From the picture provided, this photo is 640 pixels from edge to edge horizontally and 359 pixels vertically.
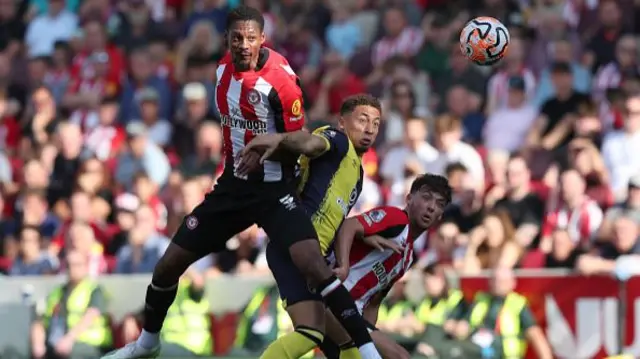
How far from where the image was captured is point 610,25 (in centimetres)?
1808

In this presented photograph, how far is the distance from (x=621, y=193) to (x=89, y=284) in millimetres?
5387

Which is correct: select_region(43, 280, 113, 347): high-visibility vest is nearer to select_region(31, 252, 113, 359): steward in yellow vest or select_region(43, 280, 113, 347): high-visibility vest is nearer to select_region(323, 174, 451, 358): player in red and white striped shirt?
select_region(31, 252, 113, 359): steward in yellow vest

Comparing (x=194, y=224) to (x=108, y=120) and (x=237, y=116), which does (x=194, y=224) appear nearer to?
(x=237, y=116)

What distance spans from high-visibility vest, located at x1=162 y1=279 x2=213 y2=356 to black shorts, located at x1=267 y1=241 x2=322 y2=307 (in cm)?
575

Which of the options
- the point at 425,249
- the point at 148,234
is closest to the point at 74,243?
the point at 148,234

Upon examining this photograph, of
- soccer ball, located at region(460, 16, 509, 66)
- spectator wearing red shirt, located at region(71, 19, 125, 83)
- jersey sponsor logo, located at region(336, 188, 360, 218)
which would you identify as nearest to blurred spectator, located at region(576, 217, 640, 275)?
soccer ball, located at region(460, 16, 509, 66)

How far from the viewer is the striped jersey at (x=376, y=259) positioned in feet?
36.4

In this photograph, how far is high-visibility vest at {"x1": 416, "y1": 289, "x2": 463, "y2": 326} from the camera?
51.6 feet

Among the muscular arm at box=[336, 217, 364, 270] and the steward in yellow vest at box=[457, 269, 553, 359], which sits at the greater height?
the muscular arm at box=[336, 217, 364, 270]

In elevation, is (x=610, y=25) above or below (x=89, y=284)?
above

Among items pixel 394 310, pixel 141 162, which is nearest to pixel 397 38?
pixel 141 162

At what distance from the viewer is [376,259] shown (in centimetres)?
1117

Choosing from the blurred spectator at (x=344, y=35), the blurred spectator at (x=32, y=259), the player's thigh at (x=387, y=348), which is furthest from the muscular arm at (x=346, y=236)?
the blurred spectator at (x=344, y=35)

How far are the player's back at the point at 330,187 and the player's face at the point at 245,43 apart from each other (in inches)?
26.7
